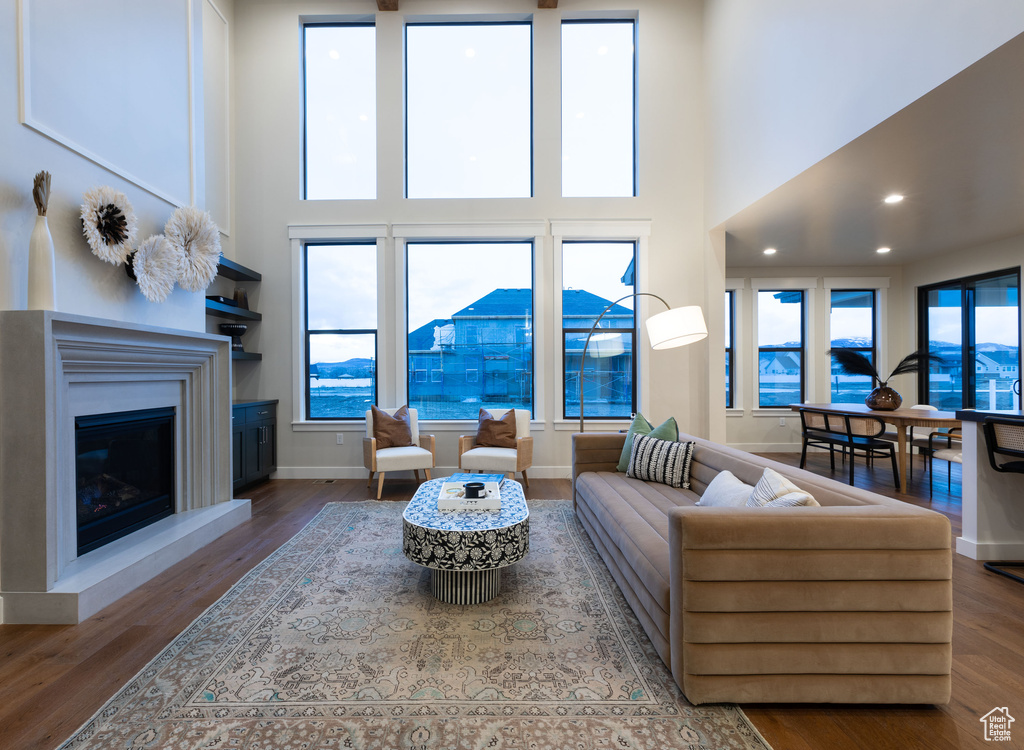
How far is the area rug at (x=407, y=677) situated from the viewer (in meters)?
1.52

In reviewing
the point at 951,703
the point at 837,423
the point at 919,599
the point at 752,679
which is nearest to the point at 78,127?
the point at 752,679

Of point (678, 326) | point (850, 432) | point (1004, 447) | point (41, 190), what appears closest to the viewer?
point (41, 190)

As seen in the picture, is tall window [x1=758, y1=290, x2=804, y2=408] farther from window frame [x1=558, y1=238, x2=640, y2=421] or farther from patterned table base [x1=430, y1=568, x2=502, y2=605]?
patterned table base [x1=430, y1=568, x2=502, y2=605]

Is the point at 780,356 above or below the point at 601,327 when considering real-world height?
below

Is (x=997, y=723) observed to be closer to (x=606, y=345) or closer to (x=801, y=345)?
(x=606, y=345)

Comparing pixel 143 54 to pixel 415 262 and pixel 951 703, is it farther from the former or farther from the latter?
pixel 951 703

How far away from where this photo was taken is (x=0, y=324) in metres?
2.23

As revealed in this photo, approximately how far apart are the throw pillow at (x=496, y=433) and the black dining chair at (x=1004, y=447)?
3.47 meters

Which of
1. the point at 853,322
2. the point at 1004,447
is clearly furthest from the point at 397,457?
the point at 853,322

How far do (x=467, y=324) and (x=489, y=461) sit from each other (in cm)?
171

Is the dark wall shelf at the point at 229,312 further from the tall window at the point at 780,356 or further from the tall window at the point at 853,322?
the tall window at the point at 853,322

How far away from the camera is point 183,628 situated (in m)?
2.17

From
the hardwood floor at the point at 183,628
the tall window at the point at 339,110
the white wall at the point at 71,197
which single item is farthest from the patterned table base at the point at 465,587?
the tall window at the point at 339,110

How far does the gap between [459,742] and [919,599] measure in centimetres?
160
